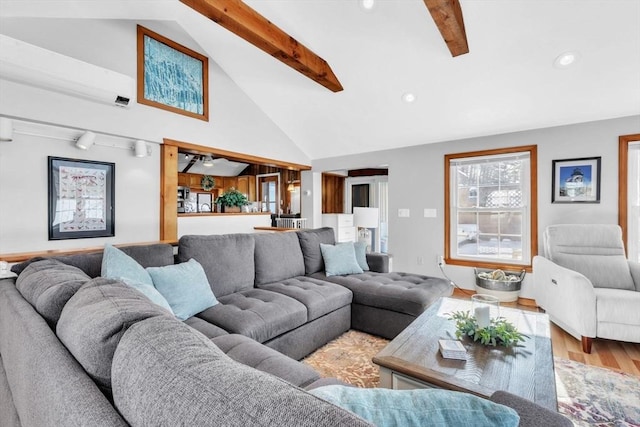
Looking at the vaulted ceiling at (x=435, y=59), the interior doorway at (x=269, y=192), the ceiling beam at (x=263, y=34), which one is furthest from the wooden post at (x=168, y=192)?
the interior doorway at (x=269, y=192)

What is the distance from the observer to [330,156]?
218 inches

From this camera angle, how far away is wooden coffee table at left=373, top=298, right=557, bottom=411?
1246mm

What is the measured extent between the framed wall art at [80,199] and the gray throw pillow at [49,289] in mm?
2019

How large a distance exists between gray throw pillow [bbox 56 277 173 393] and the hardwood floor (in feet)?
10.1

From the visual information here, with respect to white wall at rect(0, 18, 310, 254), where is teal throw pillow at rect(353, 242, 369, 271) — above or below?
below

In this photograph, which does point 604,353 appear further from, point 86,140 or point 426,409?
point 86,140

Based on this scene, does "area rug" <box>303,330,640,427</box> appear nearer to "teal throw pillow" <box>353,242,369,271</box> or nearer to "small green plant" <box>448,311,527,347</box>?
"small green plant" <box>448,311,527,347</box>

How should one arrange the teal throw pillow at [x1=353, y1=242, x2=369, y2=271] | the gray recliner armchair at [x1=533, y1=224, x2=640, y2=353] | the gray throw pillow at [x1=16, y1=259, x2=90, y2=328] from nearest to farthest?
the gray throw pillow at [x1=16, y1=259, x2=90, y2=328]
the gray recliner armchair at [x1=533, y1=224, x2=640, y2=353]
the teal throw pillow at [x1=353, y1=242, x2=369, y2=271]

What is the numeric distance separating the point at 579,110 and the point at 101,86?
16.4 feet

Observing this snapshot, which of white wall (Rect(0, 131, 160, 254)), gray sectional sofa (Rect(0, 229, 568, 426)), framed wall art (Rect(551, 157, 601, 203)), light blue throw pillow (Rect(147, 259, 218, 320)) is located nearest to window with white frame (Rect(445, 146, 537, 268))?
framed wall art (Rect(551, 157, 601, 203))

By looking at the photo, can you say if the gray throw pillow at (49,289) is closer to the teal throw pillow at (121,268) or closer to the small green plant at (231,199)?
the teal throw pillow at (121,268)

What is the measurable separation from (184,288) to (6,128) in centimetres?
228

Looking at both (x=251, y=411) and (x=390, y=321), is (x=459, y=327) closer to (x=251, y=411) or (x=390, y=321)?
(x=390, y=321)

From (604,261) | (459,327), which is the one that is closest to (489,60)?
(604,261)
